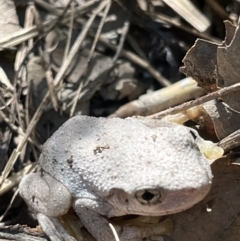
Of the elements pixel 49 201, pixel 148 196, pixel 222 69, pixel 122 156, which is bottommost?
pixel 49 201

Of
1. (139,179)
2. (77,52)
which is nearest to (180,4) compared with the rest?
(77,52)

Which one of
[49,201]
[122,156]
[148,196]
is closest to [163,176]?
[148,196]

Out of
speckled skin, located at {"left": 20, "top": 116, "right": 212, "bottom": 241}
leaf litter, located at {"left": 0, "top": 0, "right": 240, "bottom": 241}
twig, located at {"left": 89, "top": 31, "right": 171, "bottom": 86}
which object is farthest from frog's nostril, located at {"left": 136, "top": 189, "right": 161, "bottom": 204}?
twig, located at {"left": 89, "top": 31, "right": 171, "bottom": 86}

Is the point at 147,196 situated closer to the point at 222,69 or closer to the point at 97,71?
the point at 222,69

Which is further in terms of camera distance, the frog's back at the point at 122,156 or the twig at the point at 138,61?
the twig at the point at 138,61

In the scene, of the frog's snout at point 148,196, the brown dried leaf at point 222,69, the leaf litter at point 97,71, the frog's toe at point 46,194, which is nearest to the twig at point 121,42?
the leaf litter at point 97,71

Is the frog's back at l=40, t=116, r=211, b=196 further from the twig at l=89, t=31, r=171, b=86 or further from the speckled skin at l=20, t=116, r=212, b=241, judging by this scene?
the twig at l=89, t=31, r=171, b=86

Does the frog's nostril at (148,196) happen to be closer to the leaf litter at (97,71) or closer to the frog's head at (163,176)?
the frog's head at (163,176)
